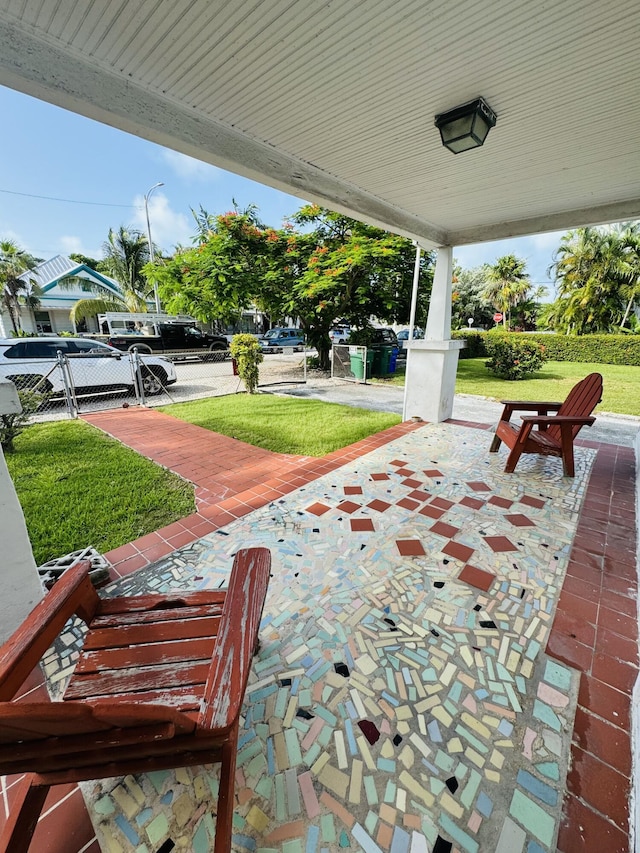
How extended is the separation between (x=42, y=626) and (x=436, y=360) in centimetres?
528

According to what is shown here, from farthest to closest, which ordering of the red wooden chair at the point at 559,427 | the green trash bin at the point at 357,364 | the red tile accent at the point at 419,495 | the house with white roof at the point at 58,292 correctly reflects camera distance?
1. the house with white roof at the point at 58,292
2. the green trash bin at the point at 357,364
3. the red wooden chair at the point at 559,427
4. the red tile accent at the point at 419,495

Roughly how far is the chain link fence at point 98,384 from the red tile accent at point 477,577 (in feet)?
17.9

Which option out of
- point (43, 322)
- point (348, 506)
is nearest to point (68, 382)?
point (348, 506)

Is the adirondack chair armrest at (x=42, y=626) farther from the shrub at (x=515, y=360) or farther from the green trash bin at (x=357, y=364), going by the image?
the shrub at (x=515, y=360)

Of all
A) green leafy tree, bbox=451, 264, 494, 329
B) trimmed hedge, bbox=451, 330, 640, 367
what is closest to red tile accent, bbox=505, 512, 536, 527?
trimmed hedge, bbox=451, 330, 640, 367

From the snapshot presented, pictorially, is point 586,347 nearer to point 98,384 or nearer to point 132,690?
point 98,384

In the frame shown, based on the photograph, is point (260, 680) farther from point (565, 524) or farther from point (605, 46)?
point (605, 46)

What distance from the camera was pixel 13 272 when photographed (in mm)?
18969

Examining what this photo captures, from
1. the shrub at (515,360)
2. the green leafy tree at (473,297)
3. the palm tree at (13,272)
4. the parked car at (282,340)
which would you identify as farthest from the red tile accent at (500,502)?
the green leafy tree at (473,297)

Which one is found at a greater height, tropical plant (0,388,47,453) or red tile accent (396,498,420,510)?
tropical plant (0,388,47,453)

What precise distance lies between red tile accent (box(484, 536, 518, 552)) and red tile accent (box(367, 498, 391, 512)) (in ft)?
2.62

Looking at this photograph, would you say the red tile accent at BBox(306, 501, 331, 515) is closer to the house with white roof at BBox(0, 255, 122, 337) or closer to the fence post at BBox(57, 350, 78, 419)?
the fence post at BBox(57, 350, 78, 419)

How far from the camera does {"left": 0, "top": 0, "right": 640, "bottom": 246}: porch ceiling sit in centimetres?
168

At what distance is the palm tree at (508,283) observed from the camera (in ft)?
90.3
